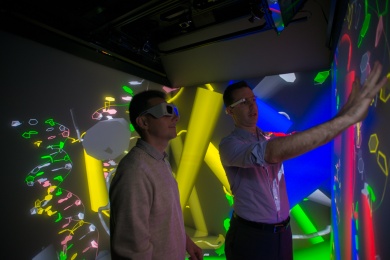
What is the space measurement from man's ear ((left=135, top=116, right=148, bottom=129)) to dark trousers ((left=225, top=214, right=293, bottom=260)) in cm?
100

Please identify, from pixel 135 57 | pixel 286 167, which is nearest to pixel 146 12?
pixel 135 57

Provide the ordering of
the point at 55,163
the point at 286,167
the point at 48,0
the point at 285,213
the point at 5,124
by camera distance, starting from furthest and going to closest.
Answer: the point at 286,167 → the point at 55,163 → the point at 48,0 → the point at 5,124 → the point at 285,213

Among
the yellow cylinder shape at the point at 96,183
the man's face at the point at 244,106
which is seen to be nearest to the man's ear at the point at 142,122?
the man's face at the point at 244,106

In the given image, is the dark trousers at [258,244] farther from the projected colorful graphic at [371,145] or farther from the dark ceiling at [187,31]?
the dark ceiling at [187,31]

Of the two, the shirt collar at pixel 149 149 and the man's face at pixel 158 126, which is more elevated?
the man's face at pixel 158 126

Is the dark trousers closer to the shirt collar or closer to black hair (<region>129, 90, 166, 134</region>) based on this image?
the shirt collar

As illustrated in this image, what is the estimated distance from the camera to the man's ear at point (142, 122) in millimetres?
1562

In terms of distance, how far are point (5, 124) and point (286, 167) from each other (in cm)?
321

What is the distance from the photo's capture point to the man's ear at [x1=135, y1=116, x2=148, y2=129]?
1.56 m

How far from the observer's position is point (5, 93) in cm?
203

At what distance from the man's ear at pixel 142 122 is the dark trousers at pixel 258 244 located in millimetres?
998

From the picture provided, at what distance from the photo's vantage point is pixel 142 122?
61.8 inches

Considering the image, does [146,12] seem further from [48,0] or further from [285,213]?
[285,213]

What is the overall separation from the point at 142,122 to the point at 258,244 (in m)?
1.16
